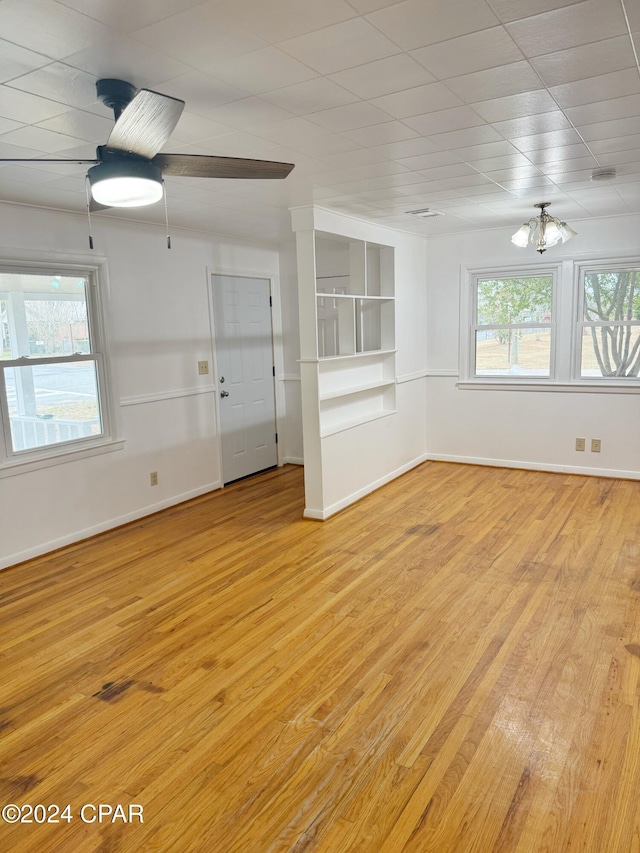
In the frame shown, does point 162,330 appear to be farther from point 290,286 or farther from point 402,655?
point 402,655

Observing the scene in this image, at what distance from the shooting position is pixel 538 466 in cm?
596

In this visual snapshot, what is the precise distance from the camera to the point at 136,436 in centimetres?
477

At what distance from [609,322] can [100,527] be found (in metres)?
4.88

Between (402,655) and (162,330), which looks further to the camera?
(162,330)

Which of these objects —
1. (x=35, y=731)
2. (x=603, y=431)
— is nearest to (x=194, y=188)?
(x=35, y=731)

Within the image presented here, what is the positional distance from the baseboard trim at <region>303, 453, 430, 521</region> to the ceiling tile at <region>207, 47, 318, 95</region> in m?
3.16

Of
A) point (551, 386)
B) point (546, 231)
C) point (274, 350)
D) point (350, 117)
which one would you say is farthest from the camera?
point (274, 350)

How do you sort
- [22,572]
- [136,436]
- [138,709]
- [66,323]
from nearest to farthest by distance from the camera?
[138,709]
[22,572]
[66,323]
[136,436]

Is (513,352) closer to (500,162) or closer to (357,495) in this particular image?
(357,495)

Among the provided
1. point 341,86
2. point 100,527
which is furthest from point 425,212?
point 100,527

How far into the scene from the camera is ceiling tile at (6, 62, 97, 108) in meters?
1.97

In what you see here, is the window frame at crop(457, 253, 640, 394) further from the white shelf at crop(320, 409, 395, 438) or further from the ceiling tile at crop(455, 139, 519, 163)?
the ceiling tile at crop(455, 139, 519, 163)

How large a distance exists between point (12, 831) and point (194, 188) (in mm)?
3259

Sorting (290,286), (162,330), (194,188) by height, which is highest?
(194,188)
